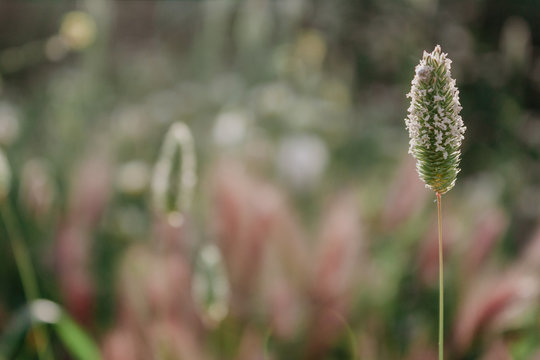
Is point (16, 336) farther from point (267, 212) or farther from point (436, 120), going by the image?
point (436, 120)

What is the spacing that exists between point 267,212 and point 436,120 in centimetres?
40

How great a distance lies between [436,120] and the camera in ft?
0.86

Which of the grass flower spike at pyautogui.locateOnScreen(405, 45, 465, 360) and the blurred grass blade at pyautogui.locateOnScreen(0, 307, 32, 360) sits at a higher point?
the grass flower spike at pyautogui.locateOnScreen(405, 45, 465, 360)

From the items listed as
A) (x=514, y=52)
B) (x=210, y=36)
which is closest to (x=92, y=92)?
(x=210, y=36)

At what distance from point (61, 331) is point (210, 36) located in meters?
1.56

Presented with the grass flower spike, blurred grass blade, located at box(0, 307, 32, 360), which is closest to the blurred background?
blurred grass blade, located at box(0, 307, 32, 360)

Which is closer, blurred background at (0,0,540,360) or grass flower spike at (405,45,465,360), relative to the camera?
grass flower spike at (405,45,465,360)

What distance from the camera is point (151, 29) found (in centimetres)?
301

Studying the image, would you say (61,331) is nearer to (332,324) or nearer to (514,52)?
(332,324)

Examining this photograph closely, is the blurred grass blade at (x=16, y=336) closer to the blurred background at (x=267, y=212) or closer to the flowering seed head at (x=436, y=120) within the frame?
the blurred background at (x=267, y=212)

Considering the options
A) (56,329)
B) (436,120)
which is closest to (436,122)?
(436,120)

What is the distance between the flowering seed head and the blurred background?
23 centimetres

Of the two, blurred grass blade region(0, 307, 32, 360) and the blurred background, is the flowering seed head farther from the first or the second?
blurred grass blade region(0, 307, 32, 360)

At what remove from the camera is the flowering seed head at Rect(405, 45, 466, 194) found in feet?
0.86
